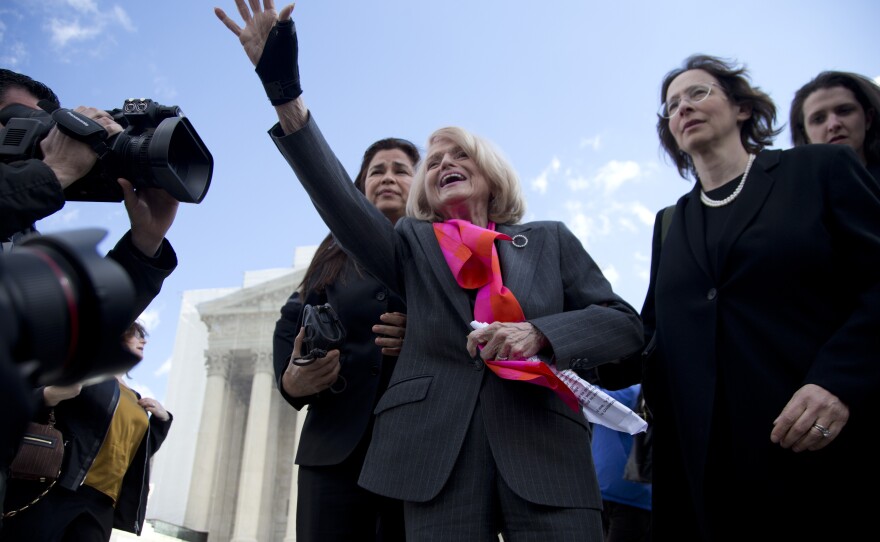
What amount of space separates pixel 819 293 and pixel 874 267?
0.16 m

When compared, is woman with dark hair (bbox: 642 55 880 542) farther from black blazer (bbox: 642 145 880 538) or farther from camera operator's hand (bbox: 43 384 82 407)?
camera operator's hand (bbox: 43 384 82 407)

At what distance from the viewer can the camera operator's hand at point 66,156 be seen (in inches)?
80.4

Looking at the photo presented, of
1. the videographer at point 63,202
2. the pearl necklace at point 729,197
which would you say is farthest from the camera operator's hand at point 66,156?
the pearl necklace at point 729,197

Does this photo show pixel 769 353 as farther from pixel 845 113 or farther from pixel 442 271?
pixel 845 113

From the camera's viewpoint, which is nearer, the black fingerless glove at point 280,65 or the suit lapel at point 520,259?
the black fingerless glove at point 280,65

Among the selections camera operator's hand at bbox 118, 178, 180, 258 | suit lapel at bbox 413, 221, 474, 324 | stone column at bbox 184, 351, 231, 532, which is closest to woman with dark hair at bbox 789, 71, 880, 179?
suit lapel at bbox 413, 221, 474, 324

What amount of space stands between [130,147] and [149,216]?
24 centimetres

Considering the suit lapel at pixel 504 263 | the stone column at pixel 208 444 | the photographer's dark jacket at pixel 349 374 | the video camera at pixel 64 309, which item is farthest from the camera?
the stone column at pixel 208 444

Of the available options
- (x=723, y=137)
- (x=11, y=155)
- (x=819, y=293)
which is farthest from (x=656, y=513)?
(x=11, y=155)

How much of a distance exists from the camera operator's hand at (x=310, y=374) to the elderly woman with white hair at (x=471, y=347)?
1.21ft

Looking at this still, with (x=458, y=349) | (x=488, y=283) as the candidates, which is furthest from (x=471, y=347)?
(x=488, y=283)

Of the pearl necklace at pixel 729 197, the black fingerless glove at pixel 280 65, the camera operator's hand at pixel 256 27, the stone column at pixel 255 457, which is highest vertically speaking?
the stone column at pixel 255 457

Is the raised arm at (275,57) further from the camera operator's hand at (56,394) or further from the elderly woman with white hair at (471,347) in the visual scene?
the camera operator's hand at (56,394)

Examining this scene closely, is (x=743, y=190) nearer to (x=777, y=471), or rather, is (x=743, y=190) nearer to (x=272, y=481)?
(x=777, y=471)
